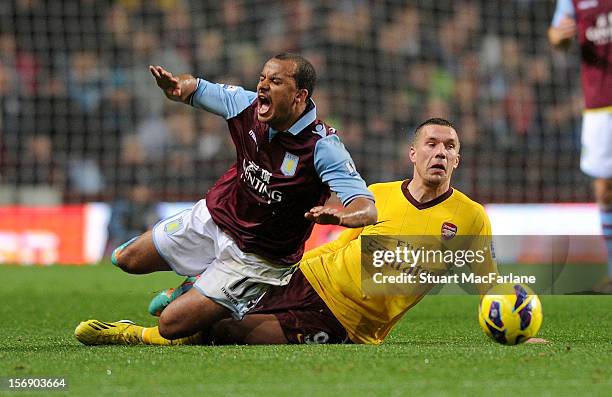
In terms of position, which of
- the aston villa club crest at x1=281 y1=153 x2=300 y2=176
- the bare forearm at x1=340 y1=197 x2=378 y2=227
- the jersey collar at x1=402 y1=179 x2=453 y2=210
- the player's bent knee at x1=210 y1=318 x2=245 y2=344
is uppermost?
the aston villa club crest at x1=281 y1=153 x2=300 y2=176

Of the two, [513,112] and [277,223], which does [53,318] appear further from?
[513,112]

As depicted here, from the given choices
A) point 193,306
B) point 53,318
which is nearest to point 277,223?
point 193,306

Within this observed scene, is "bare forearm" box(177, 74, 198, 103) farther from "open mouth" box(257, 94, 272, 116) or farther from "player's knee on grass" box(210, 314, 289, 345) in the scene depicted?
"player's knee on grass" box(210, 314, 289, 345)

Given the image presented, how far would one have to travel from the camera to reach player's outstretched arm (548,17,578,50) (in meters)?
8.02

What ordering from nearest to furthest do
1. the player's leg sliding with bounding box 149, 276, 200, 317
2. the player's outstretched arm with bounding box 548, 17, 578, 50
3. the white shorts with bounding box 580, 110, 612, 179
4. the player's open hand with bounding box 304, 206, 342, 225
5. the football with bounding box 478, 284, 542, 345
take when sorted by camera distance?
1. the player's open hand with bounding box 304, 206, 342, 225
2. the football with bounding box 478, 284, 542, 345
3. the player's leg sliding with bounding box 149, 276, 200, 317
4. the player's outstretched arm with bounding box 548, 17, 578, 50
5. the white shorts with bounding box 580, 110, 612, 179

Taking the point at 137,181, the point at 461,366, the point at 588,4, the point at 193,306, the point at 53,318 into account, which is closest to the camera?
the point at 461,366

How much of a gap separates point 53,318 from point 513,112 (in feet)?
34.9

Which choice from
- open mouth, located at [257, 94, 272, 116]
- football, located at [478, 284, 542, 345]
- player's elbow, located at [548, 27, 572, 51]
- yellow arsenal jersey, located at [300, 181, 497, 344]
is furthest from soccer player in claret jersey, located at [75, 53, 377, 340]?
player's elbow, located at [548, 27, 572, 51]

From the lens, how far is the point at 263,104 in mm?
5715

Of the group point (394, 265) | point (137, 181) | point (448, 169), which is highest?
point (448, 169)

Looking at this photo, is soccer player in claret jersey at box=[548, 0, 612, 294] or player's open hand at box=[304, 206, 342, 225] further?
soccer player in claret jersey at box=[548, 0, 612, 294]

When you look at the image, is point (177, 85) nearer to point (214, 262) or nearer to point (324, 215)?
point (214, 262)

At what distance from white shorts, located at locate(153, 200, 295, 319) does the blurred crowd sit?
9425 mm

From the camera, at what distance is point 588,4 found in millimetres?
8258
